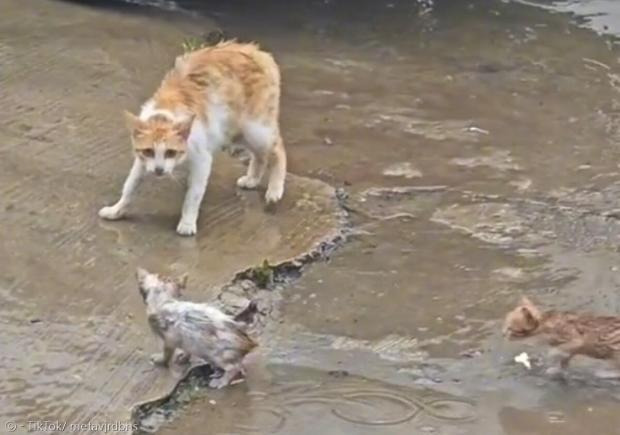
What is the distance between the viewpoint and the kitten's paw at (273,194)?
7.11 metres

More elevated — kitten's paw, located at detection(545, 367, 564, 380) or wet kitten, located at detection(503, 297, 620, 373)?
wet kitten, located at detection(503, 297, 620, 373)

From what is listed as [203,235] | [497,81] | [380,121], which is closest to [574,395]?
[203,235]

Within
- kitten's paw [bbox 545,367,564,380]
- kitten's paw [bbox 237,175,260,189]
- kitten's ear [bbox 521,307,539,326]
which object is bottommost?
kitten's paw [bbox 237,175,260,189]

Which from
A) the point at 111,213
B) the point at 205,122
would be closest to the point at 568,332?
the point at 205,122

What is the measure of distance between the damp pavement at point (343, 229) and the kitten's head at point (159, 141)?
35 cm

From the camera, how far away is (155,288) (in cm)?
545

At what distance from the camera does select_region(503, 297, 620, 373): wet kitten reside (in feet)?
17.9

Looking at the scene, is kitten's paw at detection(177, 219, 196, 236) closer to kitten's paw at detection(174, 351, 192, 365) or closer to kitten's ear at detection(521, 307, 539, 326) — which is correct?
kitten's paw at detection(174, 351, 192, 365)

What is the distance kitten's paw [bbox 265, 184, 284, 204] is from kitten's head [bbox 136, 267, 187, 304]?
159cm

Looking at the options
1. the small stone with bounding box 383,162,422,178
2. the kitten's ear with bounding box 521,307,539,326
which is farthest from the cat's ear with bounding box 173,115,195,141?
the kitten's ear with bounding box 521,307,539,326

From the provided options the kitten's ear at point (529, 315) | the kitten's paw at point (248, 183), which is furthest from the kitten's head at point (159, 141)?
the kitten's ear at point (529, 315)

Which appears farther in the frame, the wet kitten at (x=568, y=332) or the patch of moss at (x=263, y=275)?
the patch of moss at (x=263, y=275)

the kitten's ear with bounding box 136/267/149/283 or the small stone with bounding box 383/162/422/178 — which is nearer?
the kitten's ear with bounding box 136/267/149/283

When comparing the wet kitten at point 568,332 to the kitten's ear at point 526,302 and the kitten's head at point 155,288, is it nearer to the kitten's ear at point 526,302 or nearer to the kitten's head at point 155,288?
the kitten's ear at point 526,302
